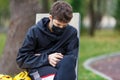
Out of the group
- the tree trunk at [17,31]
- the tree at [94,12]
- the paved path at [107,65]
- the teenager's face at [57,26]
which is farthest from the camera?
the tree at [94,12]

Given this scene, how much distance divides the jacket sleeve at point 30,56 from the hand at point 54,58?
5 centimetres

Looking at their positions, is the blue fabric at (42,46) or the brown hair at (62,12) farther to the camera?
the blue fabric at (42,46)

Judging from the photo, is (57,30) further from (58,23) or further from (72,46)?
(72,46)

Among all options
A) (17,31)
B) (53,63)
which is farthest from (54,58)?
(17,31)

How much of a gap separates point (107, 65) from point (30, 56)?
8.87 meters

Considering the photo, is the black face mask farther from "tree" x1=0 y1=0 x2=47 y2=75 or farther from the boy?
"tree" x1=0 y1=0 x2=47 y2=75

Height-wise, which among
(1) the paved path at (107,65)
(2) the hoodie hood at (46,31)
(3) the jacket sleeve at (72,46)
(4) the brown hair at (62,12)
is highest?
(4) the brown hair at (62,12)

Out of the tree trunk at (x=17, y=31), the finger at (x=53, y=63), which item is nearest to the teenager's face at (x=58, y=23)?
the finger at (x=53, y=63)

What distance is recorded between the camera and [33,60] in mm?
5379

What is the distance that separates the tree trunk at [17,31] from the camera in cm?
930

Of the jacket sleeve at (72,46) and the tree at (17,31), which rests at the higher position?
the jacket sleeve at (72,46)

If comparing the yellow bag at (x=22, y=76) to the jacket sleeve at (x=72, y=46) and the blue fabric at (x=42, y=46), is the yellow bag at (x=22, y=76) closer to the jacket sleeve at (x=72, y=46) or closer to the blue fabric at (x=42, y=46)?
the blue fabric at (x=42, y=46)

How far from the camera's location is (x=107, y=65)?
1407 centimetres

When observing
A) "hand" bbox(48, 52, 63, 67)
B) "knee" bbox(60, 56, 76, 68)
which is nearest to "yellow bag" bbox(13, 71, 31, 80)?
"hand" bbox(48, 52, 63, 67)
